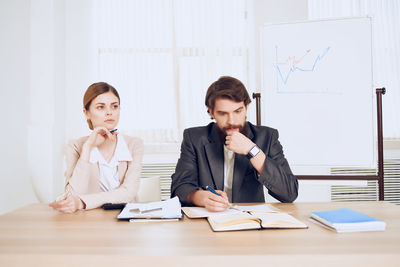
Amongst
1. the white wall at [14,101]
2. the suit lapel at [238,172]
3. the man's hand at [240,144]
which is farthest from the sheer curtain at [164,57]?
the man's hand at [240,144]

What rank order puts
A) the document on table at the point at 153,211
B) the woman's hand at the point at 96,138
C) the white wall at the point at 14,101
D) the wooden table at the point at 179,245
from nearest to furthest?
1. the wooden table at the point at 179,245
2. the document on table at the point at 153,211
3. the woman's hand at the point at 96,138
4. the white wall at the point at 14,101

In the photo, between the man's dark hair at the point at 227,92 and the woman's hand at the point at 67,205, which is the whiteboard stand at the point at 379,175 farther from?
the woman's hand at the point at 67,205

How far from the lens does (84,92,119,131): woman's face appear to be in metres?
1.68

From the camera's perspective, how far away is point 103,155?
1.73 m

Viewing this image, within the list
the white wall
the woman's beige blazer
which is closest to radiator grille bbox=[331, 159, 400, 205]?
the woman's beige blazer

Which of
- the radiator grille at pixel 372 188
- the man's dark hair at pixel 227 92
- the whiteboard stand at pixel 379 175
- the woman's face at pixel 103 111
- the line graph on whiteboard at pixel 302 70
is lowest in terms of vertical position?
the radiator grille at pixel 372 188

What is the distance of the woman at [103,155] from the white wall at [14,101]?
1.51m

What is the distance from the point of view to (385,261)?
72 centimetres

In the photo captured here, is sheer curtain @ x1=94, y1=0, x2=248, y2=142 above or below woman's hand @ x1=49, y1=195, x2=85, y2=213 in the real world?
above

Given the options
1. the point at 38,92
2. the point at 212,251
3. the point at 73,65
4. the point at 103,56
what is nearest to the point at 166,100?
the point at 103,56

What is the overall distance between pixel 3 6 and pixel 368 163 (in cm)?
348

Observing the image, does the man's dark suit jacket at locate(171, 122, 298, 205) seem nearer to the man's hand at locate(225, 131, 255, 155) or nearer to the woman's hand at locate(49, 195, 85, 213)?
the man's hand at locate(225, 131, 255, 155)

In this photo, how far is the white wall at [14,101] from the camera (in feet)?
9.07

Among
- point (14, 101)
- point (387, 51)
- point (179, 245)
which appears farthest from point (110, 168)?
point (387, 51)
